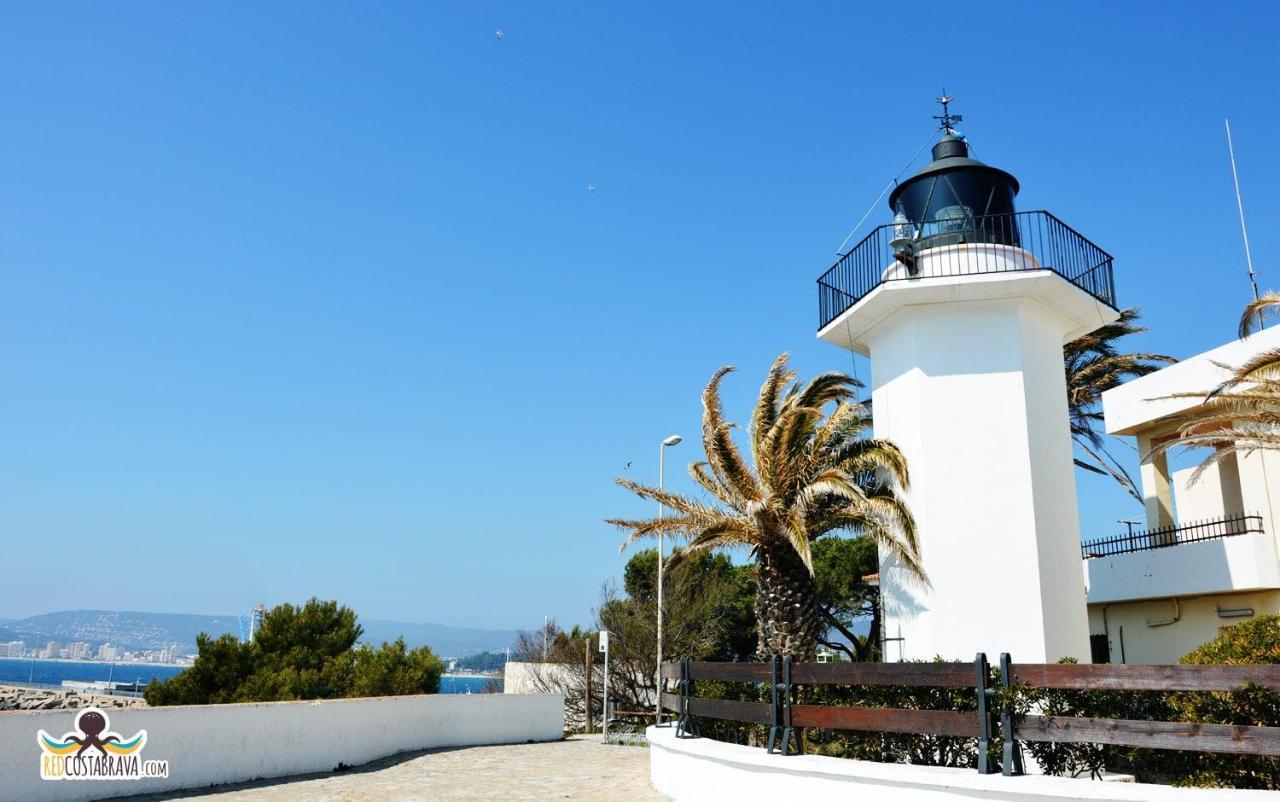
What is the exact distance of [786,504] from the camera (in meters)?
13.8

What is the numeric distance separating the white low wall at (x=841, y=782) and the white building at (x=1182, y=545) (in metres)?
10.4

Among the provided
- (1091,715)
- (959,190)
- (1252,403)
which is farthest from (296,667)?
(1252,403)

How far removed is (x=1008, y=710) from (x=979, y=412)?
7623mm

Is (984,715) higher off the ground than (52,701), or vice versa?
(984,715)

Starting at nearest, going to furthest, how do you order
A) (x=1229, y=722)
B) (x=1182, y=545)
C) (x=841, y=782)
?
(x=1229, y=722), (x=841, y=782), (x=1182, y=545)

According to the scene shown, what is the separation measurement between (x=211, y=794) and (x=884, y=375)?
11.4m

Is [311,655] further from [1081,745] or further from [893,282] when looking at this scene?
[1081,745]

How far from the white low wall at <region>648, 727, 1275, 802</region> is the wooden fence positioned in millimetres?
244

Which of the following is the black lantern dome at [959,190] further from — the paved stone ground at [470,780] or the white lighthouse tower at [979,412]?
the paved stone ground at [470,780]

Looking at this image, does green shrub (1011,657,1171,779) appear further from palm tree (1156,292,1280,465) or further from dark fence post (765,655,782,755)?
palm tree (1156,292,1280,465)

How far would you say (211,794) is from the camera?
11016 millimetres

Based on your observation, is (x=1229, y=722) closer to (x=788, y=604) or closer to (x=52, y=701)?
(x=788, y=604)

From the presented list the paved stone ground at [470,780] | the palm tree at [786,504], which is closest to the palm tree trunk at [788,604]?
the palm tree at [786,504]

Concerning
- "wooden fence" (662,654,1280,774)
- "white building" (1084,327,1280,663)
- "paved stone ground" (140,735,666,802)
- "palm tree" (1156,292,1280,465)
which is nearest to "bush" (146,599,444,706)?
"paved stone ground" (140,735,666,802)
